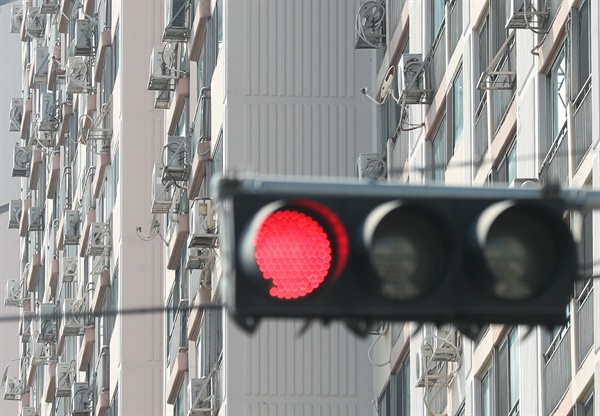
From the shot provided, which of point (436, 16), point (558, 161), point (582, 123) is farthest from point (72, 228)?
point (582, 123)

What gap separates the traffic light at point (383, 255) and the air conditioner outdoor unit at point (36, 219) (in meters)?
65.1

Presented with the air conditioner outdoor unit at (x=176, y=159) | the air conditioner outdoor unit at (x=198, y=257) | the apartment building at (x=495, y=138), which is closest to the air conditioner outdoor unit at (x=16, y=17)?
the air conditioner outdoor unit at (x=176, y=159)

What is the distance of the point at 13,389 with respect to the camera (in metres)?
77.3

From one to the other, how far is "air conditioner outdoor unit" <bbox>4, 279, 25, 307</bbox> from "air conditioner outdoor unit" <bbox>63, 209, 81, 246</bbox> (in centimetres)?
1694

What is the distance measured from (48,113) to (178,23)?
2431 cm

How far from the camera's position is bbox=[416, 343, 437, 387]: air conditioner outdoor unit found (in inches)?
1156


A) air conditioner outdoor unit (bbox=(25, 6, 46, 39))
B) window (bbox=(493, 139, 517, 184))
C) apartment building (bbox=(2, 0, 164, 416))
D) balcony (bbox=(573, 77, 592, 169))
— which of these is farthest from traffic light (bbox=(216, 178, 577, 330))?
air conditioner outdoor unit (bbox=(25, 6, 46, 39))

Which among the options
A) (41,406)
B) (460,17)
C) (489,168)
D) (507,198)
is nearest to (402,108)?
(460,17)

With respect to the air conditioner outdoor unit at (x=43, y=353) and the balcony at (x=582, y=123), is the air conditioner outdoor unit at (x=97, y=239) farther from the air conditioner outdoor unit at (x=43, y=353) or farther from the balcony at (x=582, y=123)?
the balcony at (x=582, y=123)

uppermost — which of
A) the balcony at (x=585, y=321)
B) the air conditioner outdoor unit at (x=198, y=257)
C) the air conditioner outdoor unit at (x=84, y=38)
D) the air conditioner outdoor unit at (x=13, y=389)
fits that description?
the air conditioner outdoor unit at (x=84, y=38)

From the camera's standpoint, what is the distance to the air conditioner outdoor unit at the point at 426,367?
29.4m

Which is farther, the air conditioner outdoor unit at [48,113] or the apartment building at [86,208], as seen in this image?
the air conditioner outdoor unit at [48,113]

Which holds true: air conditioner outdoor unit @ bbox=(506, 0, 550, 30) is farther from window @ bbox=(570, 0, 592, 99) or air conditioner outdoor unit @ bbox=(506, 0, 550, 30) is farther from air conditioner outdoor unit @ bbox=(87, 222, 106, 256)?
air conditioner outdoor unit @ bbox=(87, 222, 106, 256)

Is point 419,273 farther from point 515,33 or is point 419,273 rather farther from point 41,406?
point 41,406
